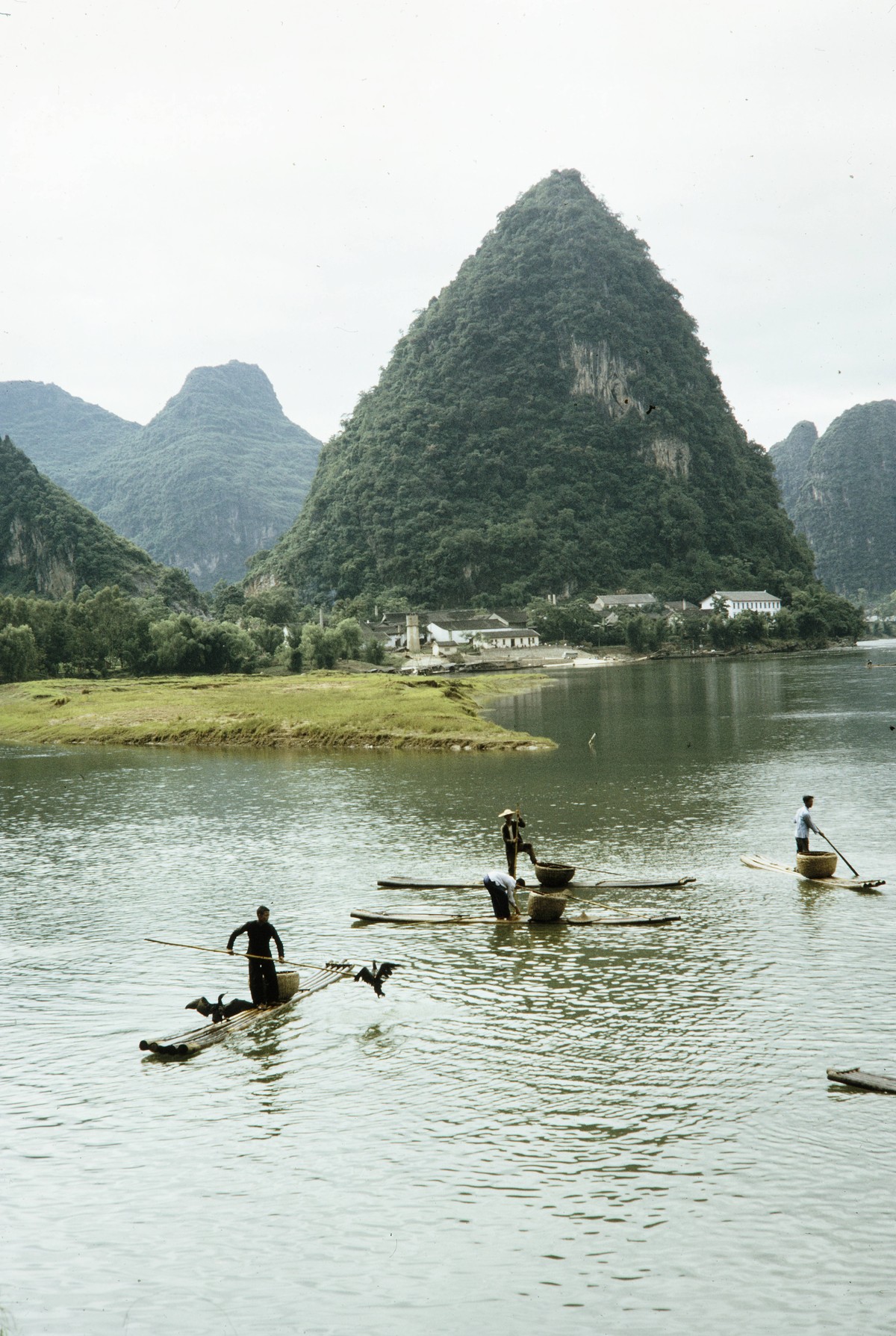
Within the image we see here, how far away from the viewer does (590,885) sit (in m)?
27.8

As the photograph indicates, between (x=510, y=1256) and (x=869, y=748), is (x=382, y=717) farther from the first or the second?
(x=510, y=1256)

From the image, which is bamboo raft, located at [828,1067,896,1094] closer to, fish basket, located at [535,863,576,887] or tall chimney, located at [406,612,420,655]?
fish basket, located at [535,863,576,887]

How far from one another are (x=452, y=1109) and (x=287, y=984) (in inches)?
219

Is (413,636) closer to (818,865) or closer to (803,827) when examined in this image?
(803,827)

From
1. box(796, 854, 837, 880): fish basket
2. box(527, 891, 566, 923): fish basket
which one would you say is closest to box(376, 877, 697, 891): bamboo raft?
box(527, 891, 566, 923): fish basket

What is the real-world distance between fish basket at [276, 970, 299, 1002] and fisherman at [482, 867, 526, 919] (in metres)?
6.04

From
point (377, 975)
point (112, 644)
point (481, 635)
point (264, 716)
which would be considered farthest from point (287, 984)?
point (481, 635)

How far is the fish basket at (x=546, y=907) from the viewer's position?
24969mm

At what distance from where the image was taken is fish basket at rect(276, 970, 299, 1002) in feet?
65.8

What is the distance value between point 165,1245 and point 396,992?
868cm

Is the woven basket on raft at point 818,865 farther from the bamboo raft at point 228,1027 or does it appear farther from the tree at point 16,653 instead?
the tree at point 16,653

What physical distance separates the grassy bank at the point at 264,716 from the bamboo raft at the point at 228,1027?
39.3 m

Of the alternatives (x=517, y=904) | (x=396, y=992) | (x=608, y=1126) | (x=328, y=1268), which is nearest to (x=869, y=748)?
(x=517, y=904)

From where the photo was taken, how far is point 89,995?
21391 mm
